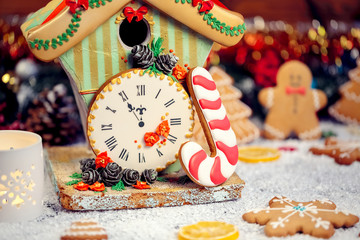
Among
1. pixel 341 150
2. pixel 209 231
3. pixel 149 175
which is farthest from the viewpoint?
pixel 341 150

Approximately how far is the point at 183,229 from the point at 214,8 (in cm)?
69

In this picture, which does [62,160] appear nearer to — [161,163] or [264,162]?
[161,163]

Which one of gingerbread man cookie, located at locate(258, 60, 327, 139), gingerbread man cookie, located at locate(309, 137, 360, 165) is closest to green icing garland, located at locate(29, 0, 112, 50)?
gingerbread man cookie, located at locate(258, 60, 327, 139)

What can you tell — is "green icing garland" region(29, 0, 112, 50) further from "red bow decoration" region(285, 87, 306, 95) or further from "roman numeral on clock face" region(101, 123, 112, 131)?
"red bow decoration" region(285, 87, 306, 95)

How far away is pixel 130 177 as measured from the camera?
1.57 m

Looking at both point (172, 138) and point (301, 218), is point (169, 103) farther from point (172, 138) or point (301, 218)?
point (301, 218)

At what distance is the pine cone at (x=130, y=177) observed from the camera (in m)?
1.57

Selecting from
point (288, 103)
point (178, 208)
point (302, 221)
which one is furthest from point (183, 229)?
point (288, 103)

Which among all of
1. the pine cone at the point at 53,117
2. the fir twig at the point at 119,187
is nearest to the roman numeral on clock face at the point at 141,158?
the fir twig at the point at 119,187

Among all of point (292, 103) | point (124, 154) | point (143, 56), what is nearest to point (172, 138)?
point (124, 154)

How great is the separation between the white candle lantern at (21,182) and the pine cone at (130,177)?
25cm

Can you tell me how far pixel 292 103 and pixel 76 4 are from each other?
1.11 metres

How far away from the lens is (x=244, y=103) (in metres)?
2.43

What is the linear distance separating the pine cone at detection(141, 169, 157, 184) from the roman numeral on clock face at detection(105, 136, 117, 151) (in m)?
0.12
